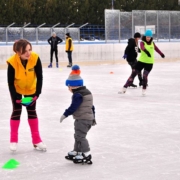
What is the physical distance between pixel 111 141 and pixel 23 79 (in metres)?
1.44

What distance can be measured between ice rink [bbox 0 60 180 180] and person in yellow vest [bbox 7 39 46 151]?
0.30 m

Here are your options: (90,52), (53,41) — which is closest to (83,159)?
(53,41)

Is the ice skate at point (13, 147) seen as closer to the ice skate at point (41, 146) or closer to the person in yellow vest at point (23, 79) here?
the person in yellow vest at point (23, 79)

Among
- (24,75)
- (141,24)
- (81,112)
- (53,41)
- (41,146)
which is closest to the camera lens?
(81,112)

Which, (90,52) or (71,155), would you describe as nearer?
(71,155)

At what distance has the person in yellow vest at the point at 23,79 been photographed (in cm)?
597

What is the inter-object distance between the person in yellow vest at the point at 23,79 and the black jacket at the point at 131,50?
7604 mm

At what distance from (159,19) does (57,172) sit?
23.9 m

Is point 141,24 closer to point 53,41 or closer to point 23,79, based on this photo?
point 53,41

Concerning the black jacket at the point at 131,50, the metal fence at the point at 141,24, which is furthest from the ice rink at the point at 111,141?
the metal fence at the point at 141,24

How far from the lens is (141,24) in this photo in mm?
Answer: 27875

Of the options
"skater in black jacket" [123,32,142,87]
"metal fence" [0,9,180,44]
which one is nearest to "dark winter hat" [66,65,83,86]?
"skater in black jacket" [123,32,142,87]

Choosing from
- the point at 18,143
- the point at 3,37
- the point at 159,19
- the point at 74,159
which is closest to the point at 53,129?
the point at 18,143

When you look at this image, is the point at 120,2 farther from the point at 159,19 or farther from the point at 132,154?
the point at 132,154
